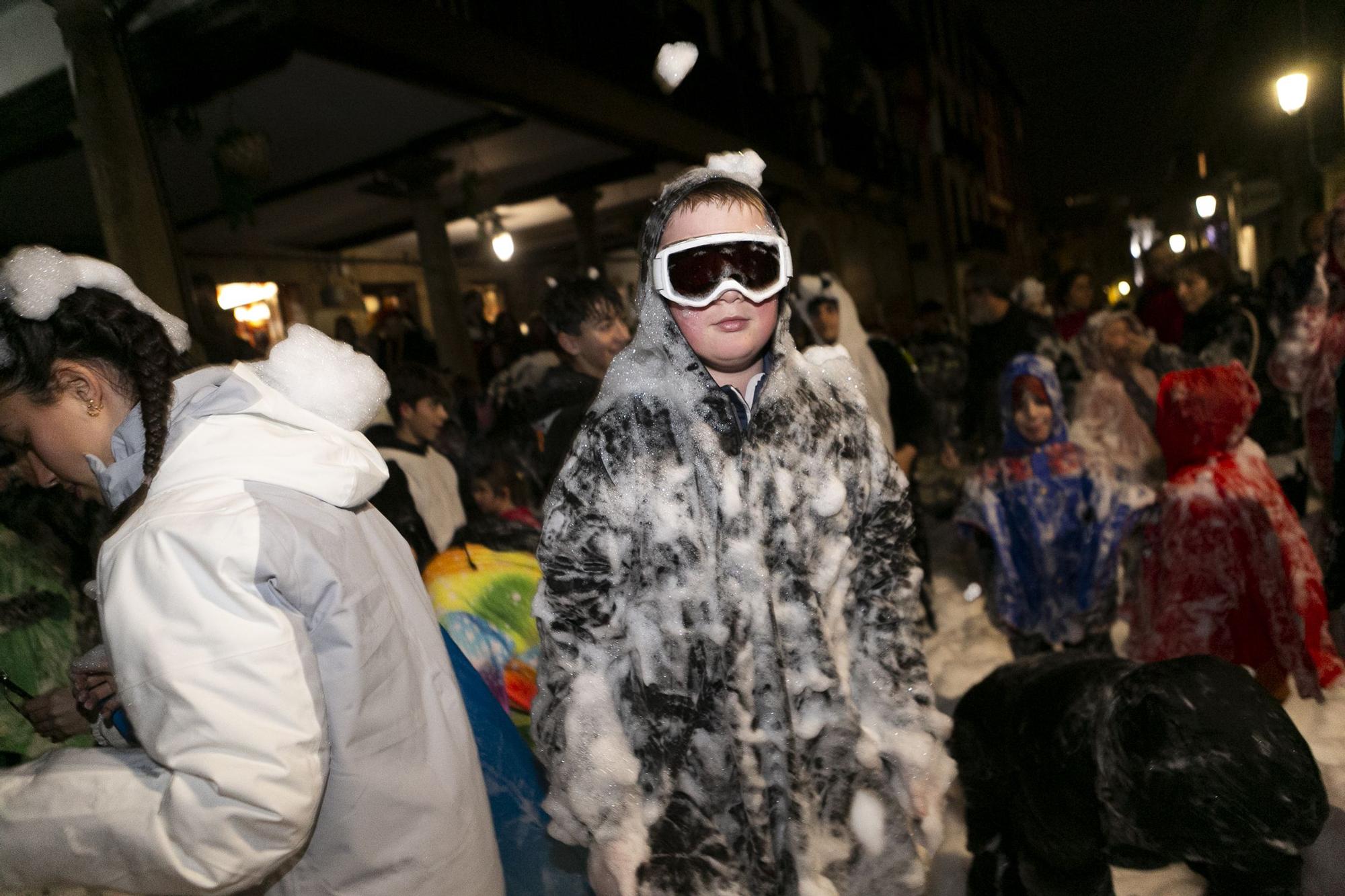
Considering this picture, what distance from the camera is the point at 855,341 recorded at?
174 inches

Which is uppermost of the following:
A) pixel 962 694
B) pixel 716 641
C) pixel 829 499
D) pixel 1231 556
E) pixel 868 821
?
pixel 829 499

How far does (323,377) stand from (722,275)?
0.78 metres

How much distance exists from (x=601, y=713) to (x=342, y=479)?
66cm

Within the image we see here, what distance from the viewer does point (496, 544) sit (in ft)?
8.82

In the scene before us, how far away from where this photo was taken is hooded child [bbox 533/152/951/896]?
4.96 feet

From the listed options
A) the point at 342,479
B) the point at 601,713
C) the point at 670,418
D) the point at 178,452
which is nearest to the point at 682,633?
the point at 601,713

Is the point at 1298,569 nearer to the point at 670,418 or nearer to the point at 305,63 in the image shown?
the point at 670,418

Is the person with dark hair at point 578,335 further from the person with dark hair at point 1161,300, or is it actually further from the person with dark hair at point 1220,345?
the person with dark hair at point 1161,300

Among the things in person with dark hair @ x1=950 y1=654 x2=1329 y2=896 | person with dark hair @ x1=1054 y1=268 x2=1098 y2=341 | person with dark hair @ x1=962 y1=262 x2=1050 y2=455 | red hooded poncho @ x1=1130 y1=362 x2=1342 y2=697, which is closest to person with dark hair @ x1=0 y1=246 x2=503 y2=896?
person with dark hair @ x1=950 y1=654 x2=1329 y2=896

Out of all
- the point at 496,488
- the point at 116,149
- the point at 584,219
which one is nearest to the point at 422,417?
the point at 496,488

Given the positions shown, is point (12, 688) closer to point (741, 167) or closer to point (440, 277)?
point (741, 167)

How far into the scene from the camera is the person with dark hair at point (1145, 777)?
157 centimetres

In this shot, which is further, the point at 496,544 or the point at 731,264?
the point at 496,544

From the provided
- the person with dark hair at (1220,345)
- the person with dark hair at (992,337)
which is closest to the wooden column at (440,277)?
the person with dark hair at (992,337)
